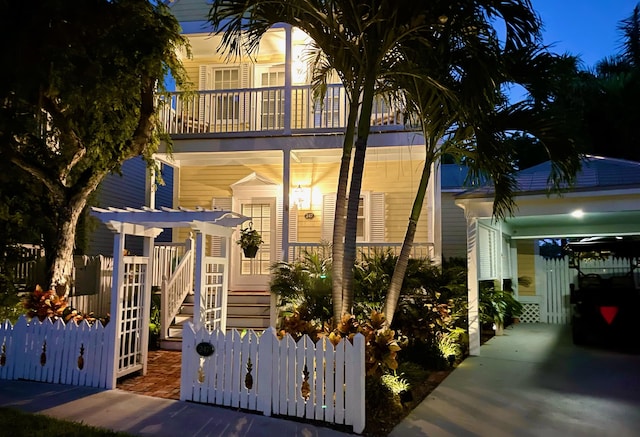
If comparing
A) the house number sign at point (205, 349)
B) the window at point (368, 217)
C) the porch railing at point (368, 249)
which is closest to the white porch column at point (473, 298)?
the porch railing at point (368, 249)

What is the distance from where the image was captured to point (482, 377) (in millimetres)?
7340

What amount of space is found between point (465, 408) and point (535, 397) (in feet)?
3.75

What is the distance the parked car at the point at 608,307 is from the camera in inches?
372

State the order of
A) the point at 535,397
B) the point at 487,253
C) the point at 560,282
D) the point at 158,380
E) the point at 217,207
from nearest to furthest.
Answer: the point at 535,397
the point at 158,380
the point at 487,253
the point at 217,207
the point at 560,282

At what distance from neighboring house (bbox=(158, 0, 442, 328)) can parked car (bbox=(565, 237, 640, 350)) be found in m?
3.35

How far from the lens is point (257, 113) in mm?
11328

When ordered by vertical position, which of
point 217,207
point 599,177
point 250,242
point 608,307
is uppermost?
point 599,177

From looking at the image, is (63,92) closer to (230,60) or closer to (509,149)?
(230,60)

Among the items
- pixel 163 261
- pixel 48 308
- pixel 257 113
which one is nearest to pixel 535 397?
pixel 48 308

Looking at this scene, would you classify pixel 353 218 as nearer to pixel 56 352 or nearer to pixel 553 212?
pixel 56 352

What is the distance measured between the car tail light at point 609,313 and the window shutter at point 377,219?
4.70 m

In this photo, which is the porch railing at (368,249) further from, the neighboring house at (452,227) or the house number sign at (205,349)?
the neighboring house at (452,227)

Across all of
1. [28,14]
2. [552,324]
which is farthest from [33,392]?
[552,324]

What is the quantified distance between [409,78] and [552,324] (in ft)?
33.1
